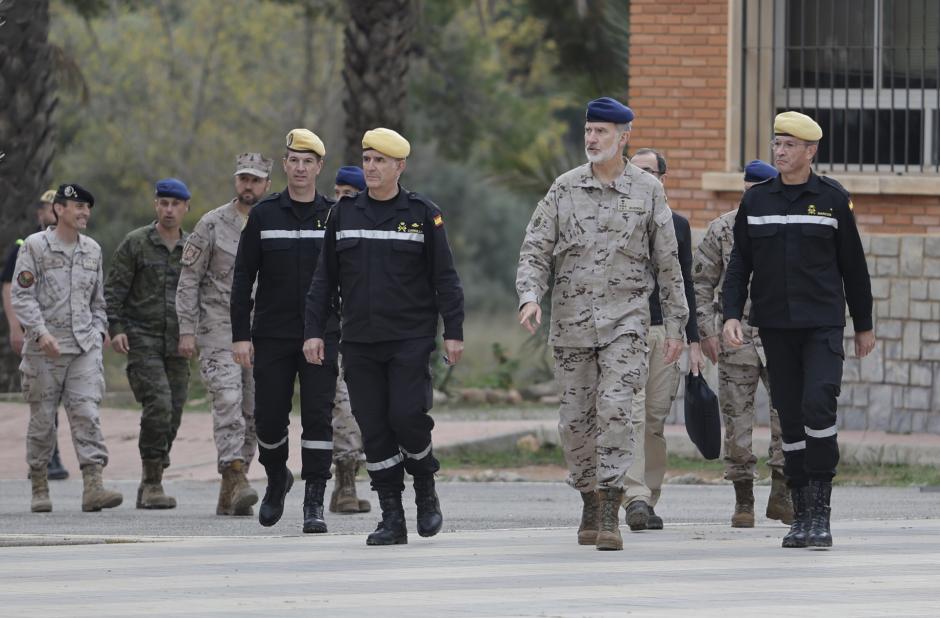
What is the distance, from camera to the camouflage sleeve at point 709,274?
10.7 meters

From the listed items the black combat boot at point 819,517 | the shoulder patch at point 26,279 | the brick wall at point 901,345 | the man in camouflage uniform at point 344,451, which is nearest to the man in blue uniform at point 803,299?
the black combat boot at point 819,517

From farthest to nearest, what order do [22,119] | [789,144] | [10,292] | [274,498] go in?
[22,119]
[10,292]
[274,498]
[789,144]

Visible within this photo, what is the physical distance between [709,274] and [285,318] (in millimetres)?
2291

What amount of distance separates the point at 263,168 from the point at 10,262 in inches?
152

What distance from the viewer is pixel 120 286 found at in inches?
500

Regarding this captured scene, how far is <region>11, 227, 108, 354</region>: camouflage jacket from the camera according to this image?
12445 millimetres

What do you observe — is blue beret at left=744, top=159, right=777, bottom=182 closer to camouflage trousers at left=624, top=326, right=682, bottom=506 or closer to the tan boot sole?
camouflage trousers at left=624, top=326, right=682, bottom=506

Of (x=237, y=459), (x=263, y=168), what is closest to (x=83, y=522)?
(x=237, y=459)

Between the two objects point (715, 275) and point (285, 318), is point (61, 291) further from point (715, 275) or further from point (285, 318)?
point (715, 275)

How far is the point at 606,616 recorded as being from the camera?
282 inches

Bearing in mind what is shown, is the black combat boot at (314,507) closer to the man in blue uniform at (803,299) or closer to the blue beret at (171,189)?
the man in blue uniform at (803,299)

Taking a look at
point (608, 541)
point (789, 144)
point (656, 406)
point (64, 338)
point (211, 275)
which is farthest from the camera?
point (64, 338)

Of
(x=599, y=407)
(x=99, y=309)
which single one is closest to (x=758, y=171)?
(x=599, y=407)

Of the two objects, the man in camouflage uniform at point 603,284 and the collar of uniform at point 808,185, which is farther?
the collar of uniform at point 808,185
